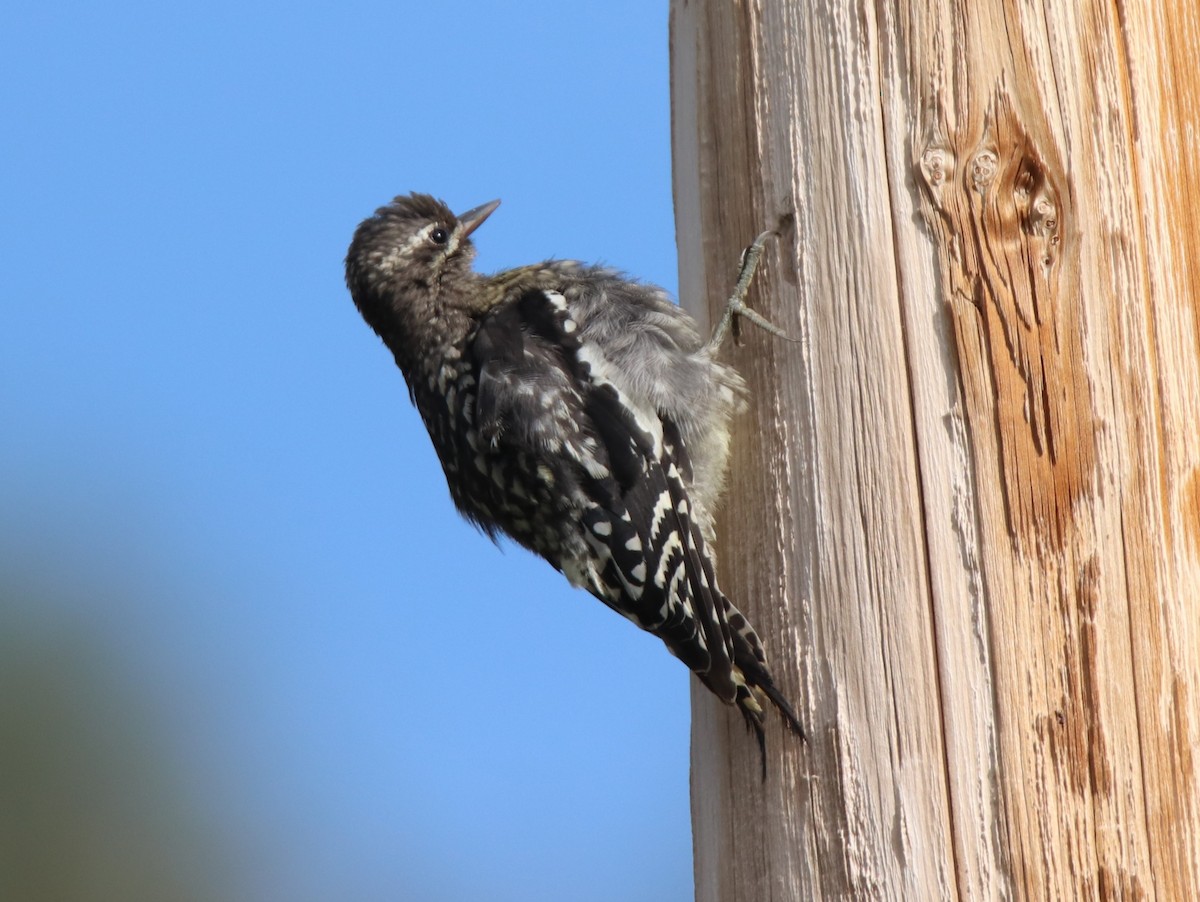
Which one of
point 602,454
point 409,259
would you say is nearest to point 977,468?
point 602,454

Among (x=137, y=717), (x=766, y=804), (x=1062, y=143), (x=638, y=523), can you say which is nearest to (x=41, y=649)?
(x=137, y=717)

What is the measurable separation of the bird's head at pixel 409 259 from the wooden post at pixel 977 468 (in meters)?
1.51

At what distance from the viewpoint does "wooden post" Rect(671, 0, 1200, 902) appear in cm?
238

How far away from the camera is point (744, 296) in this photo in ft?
10.0

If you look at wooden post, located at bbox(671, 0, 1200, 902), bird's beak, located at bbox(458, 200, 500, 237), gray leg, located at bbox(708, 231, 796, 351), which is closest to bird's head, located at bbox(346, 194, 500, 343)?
bird's beak, located at bbox(458, 200, 500, 237)

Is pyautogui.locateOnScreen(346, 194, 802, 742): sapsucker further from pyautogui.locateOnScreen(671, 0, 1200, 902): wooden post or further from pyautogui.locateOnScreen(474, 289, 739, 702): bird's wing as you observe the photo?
pyautogui.locateOnScreen(671, 0, 1200, 902): wooden post

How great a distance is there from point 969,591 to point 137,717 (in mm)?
7896

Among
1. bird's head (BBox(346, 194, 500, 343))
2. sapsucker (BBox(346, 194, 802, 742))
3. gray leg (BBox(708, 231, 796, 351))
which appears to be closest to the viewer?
gray leg (BBox(708, 231, 796, 351))

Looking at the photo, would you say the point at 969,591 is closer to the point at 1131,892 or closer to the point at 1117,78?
the point at 1131,892

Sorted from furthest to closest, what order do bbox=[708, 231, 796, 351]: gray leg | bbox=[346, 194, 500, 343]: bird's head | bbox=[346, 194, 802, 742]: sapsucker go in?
bbox=[346, 194, 500, 343]: bird's head
bbox=[346, 194, 802, 742]: sapsucker
bbox=[708, 231, 796, 351]: gray leg

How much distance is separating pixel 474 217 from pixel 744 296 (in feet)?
5.09

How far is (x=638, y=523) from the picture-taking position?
3.37m

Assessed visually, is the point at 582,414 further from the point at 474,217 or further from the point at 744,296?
the point at 474,217

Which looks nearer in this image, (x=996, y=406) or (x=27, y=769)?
(x=996, y=406)
